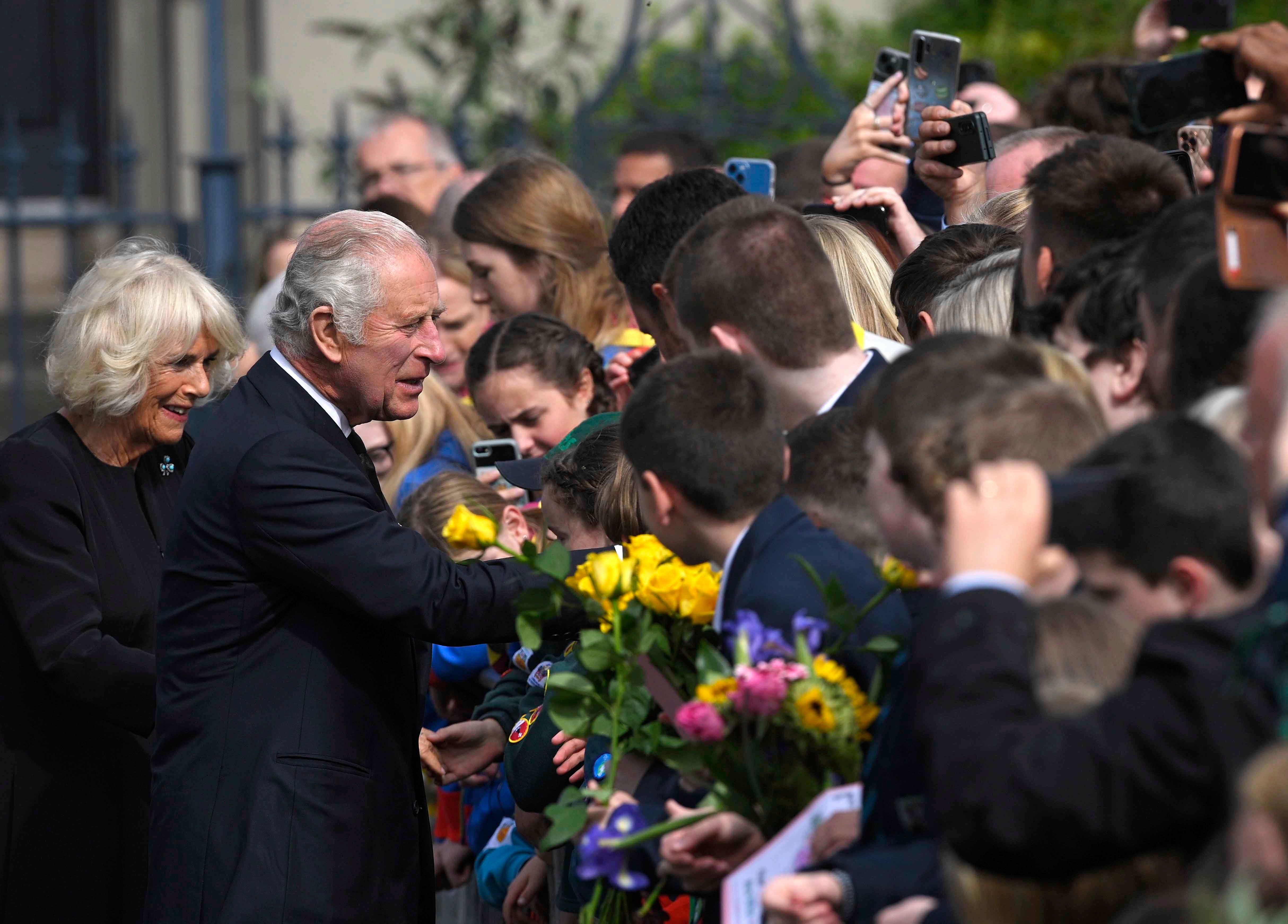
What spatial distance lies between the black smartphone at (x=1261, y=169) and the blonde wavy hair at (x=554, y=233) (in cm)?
290

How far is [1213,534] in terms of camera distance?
1.68 meters

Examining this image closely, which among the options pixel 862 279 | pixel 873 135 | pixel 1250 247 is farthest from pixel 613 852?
pixel 873 135

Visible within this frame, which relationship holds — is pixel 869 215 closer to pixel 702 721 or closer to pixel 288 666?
pixel 288 666

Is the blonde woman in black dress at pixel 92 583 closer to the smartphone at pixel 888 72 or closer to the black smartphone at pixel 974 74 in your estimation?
the smartphone at pixel 888 72

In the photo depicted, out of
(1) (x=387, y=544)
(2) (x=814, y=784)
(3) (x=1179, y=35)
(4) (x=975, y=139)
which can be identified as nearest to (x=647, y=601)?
(2) (x=814, y=784)

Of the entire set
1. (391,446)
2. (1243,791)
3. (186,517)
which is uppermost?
(1243,791)

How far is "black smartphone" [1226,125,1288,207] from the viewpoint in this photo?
211 cm

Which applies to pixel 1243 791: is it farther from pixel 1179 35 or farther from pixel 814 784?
pixel 1179 35

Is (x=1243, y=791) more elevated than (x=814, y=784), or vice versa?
(x=1243, y=791)

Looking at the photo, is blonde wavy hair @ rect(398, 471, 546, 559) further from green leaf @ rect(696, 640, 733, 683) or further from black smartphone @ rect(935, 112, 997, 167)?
green leaf @ rect(696, 640, 733, 683)

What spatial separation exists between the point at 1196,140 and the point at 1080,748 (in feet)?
9.26

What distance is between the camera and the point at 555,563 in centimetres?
239

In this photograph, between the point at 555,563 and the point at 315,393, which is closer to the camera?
the point at 555,563

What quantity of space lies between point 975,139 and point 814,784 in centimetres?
209
